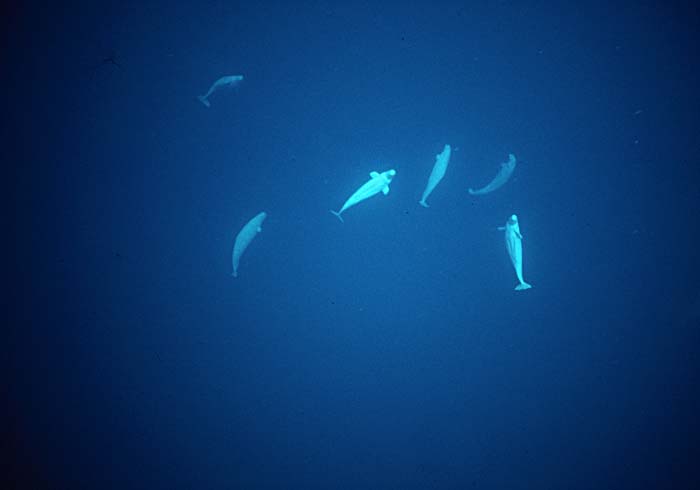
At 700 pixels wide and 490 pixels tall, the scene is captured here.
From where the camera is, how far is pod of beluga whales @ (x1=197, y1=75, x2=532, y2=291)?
8.57ft

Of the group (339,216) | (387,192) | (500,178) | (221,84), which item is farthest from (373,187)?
(221,84)

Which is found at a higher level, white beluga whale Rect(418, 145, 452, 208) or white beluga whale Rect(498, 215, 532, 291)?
white beluga whale Rect(418, 145, 452, 208)

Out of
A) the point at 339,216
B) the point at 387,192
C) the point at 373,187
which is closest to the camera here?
the point at 373,187

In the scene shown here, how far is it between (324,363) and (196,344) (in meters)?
1.17

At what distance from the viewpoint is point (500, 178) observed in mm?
2807

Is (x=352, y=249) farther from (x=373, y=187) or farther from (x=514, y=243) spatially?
(x=514, y=243)

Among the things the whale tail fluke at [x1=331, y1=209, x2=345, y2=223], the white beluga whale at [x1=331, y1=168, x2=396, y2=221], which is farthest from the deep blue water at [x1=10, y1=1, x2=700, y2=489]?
the white beluga whale at [x1=331, y1=168, x2=396, y2=221]

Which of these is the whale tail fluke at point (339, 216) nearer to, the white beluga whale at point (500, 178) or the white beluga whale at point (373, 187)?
the white beluga whale at point (373, 187)

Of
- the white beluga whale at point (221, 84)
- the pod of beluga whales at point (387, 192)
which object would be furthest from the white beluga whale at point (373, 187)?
Answer: the white beluga whale at point (221, 84)

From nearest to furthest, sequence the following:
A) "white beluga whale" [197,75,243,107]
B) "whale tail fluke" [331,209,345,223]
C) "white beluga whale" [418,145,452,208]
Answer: "white beluga whale" [197,75,243,107], "white beluga whale" [418,145,452,208], "whale tail fluke" [331,209,345,223]

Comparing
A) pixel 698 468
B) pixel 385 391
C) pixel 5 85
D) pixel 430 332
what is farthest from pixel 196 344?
pixel 698 468

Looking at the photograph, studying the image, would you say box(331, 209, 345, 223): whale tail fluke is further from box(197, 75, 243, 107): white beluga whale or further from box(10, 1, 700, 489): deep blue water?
box(197, 75, 243, 107): white beluga whale

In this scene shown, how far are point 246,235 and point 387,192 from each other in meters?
1.17

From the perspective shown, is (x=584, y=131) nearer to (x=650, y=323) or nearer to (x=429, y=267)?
(x=429, y=267)
